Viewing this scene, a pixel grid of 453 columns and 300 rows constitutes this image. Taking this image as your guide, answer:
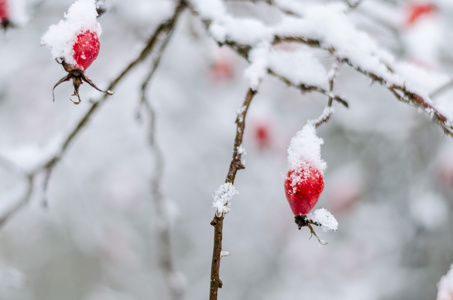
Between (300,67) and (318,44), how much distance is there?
0.10m

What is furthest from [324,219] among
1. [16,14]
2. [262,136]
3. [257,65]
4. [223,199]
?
[262,136]

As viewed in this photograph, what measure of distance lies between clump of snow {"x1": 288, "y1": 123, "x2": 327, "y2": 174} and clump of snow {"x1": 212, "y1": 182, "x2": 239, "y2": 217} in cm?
18

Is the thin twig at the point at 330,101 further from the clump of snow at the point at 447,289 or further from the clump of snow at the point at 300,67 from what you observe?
the clump of snow at the point at 447,289

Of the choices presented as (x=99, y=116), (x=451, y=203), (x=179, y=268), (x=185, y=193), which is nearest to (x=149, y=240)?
(x=179, y=268)

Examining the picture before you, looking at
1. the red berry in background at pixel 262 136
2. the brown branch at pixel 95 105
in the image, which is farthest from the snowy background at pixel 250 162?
the brown branch at pixel 95 105

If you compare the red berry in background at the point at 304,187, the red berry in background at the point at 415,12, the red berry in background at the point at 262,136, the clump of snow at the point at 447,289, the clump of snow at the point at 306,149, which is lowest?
the clump of snow at the point at 447,289

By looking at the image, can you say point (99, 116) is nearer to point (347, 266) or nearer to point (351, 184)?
point (351, 184)

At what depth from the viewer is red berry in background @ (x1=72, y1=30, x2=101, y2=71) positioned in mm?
677

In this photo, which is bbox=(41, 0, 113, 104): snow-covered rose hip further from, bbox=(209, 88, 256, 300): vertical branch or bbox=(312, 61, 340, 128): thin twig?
bbox=(312, 61, 340, 128): thin twig

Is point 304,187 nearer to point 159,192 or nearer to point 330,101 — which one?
point 330,101

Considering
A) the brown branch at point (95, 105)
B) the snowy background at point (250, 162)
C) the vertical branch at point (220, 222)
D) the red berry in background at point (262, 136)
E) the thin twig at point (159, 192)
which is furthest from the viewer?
the snowy background at point (250, 162)

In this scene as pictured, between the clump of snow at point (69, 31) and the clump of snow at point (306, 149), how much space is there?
14.9 inches

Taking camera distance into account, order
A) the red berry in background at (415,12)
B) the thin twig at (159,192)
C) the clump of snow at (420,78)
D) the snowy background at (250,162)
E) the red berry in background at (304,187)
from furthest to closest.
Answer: the snowy background at (250,162) < the red berry in background at (415,12) < the thin twig at (159,192) < the clump of snow at (420,78) < the red berry in background at (304,187)

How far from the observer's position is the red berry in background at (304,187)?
0.74m
